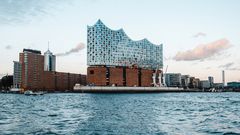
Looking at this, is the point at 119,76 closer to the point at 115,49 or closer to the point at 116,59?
the point at 116,59

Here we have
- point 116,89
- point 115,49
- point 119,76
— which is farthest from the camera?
point 115,49

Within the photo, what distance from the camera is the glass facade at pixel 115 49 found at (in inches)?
5704

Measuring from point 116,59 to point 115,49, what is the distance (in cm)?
433

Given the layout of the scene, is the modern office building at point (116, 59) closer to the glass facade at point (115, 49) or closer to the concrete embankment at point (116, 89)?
the glass facade at point (115, 49)

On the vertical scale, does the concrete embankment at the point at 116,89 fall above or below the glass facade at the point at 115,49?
below

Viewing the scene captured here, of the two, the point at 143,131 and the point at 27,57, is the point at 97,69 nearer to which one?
the point at 27,57

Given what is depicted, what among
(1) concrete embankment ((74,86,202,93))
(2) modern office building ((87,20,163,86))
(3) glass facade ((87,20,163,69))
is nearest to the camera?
(1) concrete embankment ((74,86,202,93))

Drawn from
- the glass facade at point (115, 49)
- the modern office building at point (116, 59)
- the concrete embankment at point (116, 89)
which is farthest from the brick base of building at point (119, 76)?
the glass facade at point (115, 49)

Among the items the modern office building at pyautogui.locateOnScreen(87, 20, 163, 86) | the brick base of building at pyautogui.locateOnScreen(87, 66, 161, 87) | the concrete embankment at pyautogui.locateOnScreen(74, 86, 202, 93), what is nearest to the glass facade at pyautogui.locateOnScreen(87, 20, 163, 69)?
the modern office building at pyautogui.locateOnScreen(87, 20, 163, 86)

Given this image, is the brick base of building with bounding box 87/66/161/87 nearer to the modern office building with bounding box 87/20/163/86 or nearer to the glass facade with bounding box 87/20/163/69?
the modern office building with bounding box 87/20/163/86

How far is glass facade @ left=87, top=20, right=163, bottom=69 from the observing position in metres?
145

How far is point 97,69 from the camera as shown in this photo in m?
135

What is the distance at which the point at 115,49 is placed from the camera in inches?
5920

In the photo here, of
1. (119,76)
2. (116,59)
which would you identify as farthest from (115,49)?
(119,76)
